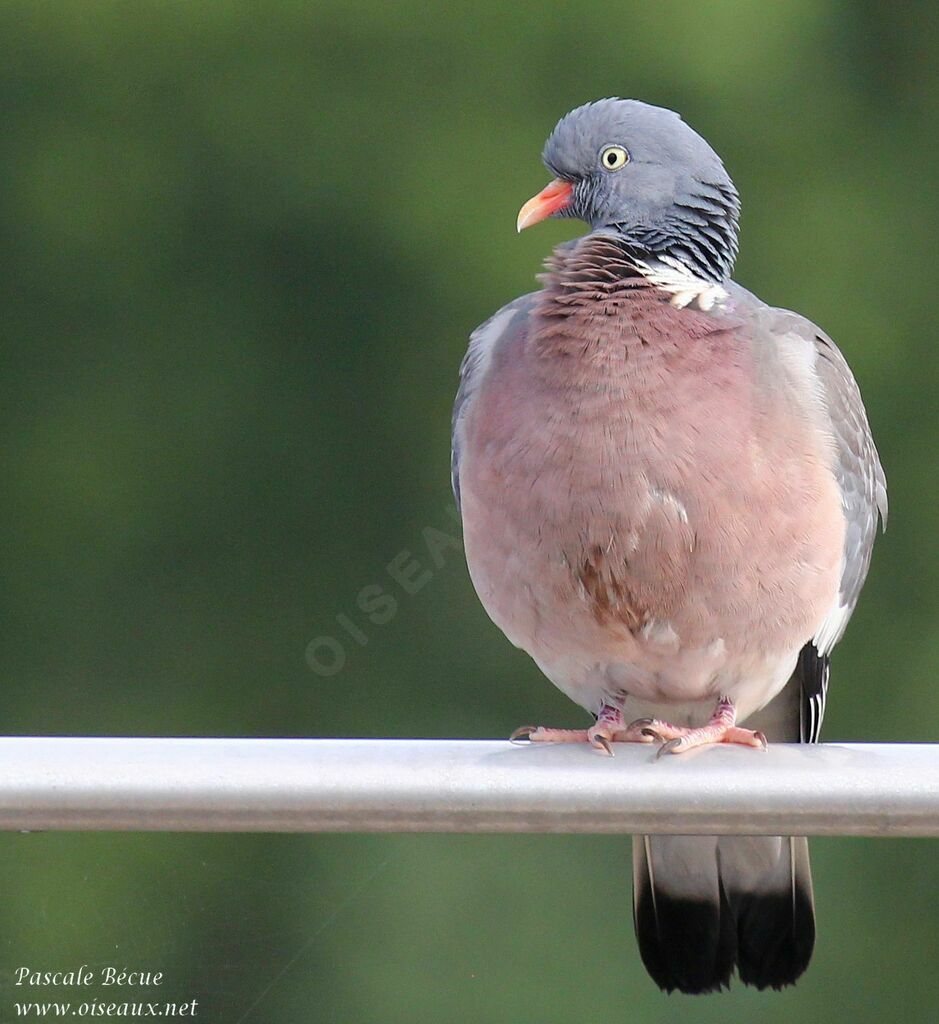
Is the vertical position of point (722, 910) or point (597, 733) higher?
point (597, 733)

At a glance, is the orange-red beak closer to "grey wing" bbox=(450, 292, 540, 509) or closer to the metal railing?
"grey wing" bbox=(450, 292, 540, 509)

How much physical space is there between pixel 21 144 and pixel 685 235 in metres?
4.90

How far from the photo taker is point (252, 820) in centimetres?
143

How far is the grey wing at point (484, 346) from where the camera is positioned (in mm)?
2420

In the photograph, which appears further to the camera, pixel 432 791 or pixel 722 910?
pixel 722 910

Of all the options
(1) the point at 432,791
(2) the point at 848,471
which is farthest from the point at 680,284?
(1) the point at 432,791

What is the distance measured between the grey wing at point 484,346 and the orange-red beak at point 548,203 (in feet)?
0.40

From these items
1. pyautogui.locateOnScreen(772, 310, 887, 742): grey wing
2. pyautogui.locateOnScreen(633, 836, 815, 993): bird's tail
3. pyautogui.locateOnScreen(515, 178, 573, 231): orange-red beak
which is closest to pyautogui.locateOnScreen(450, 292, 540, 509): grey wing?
pyautogui.locateOnScreen(515, 178, 573, 231): orange-red beak

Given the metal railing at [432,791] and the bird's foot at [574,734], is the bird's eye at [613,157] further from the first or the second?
the metal railing at [432,791]

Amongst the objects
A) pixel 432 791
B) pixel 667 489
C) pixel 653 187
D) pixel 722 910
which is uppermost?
pixel 653 187

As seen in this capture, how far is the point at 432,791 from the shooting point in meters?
1.44

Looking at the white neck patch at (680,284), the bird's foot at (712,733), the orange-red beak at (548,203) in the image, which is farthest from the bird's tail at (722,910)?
the orange-red beak at (548,203)

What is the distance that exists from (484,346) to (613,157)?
33 centimetres

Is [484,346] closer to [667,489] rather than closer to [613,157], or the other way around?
[613,157]
